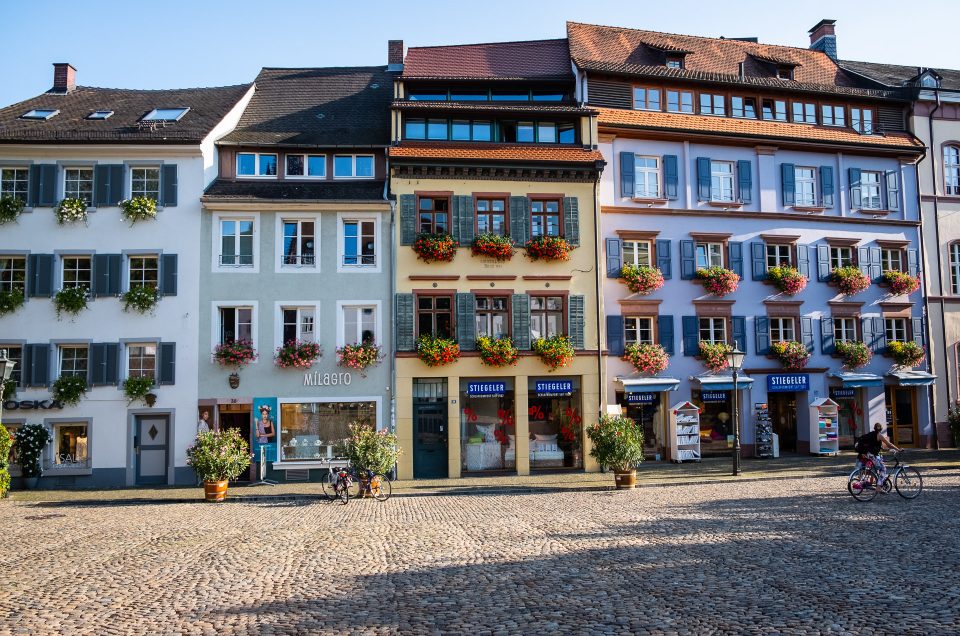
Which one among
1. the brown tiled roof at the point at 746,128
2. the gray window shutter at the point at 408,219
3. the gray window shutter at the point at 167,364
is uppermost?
the brown tiled roof at the point at 746,128

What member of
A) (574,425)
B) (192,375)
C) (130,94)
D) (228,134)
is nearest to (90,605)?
(192,375)

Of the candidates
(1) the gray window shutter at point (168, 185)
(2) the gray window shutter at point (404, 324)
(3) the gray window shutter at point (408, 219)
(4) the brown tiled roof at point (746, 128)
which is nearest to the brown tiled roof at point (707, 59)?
(4) the brown tiled roof at point (746, 128)

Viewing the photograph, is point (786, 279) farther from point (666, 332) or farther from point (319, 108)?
point (319, 108)

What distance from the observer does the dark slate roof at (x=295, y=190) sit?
87.5ft

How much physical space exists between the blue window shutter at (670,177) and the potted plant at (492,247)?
23.5ft

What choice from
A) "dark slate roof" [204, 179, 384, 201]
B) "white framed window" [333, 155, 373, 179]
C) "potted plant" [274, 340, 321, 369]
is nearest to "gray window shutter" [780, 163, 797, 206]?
"dark slate roof" [204, 179, 384, 201]

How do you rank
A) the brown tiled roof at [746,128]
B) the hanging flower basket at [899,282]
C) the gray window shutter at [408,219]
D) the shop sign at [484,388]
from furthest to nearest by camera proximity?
the hanging flower basket at [899,282], the brown tiled roof at [746,128], the gray window shutter at [408,219], the shop sign at [484,388]

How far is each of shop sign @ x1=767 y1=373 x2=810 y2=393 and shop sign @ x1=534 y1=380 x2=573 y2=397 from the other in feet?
27.8

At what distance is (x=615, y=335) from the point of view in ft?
94.0

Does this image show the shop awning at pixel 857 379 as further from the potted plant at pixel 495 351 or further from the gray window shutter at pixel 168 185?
the gray window shutter at pixel 168 185

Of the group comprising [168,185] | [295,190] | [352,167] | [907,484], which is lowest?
[907,484]

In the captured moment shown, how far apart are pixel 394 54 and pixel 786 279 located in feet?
62.8

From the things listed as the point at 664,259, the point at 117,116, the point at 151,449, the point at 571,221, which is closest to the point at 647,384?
the point at 664,259

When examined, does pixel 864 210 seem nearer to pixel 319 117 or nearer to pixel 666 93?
pixel 666 93
